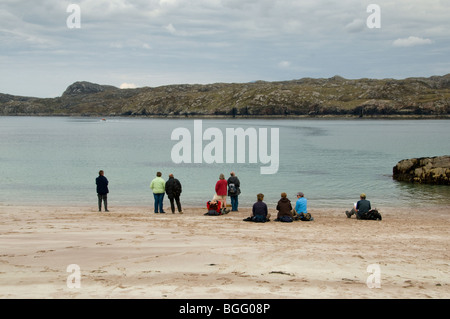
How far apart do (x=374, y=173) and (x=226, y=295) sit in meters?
38.8

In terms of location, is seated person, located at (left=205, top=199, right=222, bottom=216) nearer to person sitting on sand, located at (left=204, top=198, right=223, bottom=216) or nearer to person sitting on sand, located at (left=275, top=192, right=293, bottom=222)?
person sitting on sand, located at (left=204, top=198, right=223, bottom=216)

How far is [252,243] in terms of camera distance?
525 inches

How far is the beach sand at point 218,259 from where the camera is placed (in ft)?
28.2

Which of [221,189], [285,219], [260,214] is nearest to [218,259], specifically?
[260,214]

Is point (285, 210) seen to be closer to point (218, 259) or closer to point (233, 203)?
point (233, 203)

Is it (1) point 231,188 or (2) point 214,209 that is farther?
(1) point 231,188

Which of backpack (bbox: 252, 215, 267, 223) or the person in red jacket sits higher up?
the person in red jacket

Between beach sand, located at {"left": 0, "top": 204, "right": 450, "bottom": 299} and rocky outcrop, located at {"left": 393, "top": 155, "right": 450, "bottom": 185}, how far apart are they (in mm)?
19533

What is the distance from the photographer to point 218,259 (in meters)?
11.0

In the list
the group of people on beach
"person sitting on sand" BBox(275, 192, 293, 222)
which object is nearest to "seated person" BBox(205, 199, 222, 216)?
the group of people on beach

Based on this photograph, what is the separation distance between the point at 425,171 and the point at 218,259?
1236 inches

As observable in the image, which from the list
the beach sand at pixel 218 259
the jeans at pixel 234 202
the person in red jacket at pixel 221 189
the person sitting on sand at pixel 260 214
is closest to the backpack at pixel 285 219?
the beach sand at pixel 218 259

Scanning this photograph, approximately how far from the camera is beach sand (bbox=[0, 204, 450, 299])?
339 inches

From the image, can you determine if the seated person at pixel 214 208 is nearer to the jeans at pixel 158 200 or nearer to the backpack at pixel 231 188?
the backpack at pixel 231 188
